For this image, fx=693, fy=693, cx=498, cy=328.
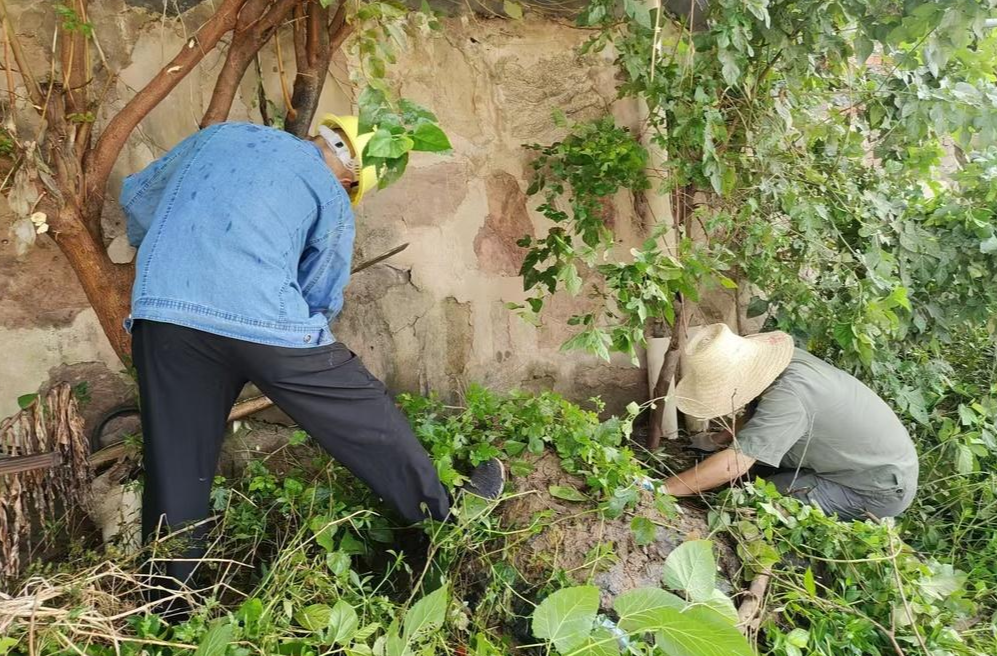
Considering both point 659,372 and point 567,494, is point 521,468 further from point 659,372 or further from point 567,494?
point 659,372

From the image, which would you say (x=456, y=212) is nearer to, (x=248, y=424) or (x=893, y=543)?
(x=248, y=424)

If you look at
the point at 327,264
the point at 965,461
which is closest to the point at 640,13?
the point at 327,264

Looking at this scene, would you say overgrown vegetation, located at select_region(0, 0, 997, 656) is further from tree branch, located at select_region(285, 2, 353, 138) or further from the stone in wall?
tree branch, located at select_region(285, 2, 353, 138)

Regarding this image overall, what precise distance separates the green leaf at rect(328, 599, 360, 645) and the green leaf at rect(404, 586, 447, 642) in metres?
0.12

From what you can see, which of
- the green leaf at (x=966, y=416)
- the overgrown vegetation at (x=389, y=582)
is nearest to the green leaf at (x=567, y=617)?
the overgrown vegetation at (x=389, y=582)

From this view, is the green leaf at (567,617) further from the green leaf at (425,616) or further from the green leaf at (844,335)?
the green leaf at (844,335)

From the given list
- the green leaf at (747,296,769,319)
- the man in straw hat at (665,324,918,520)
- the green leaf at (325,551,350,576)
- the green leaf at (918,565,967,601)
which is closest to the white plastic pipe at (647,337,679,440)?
the green leaf at (747,296,769,319)

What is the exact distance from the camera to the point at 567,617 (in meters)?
1.44

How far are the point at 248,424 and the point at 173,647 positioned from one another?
1.02 metres

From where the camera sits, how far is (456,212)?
2.71m

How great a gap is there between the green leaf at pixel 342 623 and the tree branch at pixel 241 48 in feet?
4.78

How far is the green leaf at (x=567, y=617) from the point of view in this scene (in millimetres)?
1424

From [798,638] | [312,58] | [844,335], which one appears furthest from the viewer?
[844,335]

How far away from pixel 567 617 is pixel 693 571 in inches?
13.3
